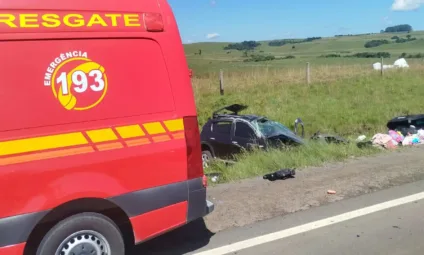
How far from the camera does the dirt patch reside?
5.24 metres

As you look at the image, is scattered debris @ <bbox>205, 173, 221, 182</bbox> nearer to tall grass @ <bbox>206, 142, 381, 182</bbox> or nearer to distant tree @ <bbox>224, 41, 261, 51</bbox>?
tall grass @ <bbox>206, 142, 381, 182</bbox>

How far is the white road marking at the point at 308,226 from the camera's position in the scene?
4.31 metres

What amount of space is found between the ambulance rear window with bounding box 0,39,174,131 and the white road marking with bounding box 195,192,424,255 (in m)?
1.45

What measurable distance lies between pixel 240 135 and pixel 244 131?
0.17 m

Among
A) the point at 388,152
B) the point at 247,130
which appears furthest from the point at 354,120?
the point at 388,152

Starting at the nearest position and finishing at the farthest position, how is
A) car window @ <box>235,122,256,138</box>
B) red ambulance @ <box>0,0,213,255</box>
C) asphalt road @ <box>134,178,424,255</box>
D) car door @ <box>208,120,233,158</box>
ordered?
red ambulance @ <box>0,0,213,255</box>
asphalt road @ <box>134,178,424,255</box>
car window @ <box>235,122,256,138</box>
car door @ <box>208,120,233,158</box>

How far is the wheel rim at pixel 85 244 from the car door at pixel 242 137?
7.73 metres

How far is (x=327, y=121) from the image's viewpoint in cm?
1850

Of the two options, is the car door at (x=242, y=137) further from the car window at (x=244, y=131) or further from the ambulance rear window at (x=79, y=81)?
the ambulance rear window at (x=79, y=81)

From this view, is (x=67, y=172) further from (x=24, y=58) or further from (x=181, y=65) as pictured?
(x=181, y=65)

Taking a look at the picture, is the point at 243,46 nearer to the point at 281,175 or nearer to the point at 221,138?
the point at 221,138

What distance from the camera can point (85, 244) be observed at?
3.50 m

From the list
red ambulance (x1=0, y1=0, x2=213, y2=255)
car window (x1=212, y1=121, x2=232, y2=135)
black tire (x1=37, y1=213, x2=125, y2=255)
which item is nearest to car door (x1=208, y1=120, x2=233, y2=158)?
car window (x1=212, y1=121, x2=232, y2=135)

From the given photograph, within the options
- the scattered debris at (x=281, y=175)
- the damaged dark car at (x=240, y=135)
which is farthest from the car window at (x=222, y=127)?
the scattered debris at (x=281, y=175)
